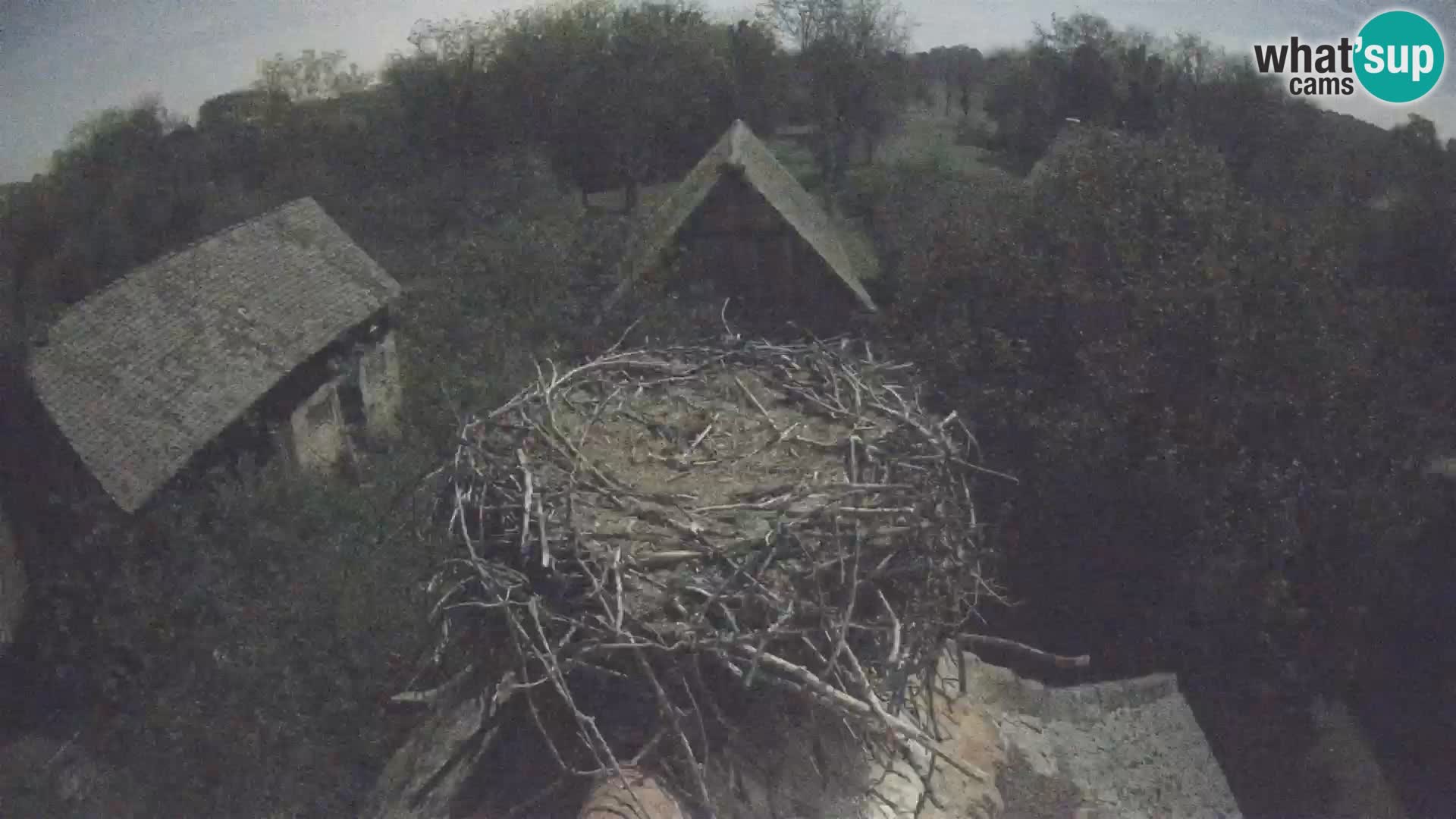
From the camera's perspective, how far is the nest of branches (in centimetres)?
348

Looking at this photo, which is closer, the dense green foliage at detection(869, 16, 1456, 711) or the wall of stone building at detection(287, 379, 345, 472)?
the dense green foliage at detection(869, 16, 1456, 711)

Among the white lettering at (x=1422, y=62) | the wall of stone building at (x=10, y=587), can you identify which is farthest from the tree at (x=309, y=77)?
the white lettering at (x=1422, y=62)

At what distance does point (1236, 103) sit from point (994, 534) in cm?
567

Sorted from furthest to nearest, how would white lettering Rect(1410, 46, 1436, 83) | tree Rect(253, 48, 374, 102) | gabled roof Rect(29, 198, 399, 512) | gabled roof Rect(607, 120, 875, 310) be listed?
gabled roof Rect(607, 120, 875, 310), gabled roof Rect(29, 198, 399, 512), tree Rect(253, 48, 374, 102), white lettering Rect(1410, 46, 1436, 83)

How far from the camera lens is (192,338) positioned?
34.2 feet

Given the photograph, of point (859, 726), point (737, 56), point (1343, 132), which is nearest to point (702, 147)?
point (737, 56)

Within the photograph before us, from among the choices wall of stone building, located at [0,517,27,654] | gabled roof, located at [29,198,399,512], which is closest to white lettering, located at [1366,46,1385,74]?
gabled roof, located at [29,198,399,512]

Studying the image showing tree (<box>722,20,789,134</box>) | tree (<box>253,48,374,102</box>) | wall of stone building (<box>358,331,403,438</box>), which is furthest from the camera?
tree (<box>722,20,789,134</box>)

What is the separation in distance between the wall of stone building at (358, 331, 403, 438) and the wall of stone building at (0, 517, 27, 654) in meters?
3.54

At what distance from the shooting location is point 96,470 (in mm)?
9008

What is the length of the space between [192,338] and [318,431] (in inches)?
61.7

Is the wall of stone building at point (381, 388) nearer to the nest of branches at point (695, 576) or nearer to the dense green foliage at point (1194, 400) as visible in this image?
the dense green foliage at point (1194, 400)

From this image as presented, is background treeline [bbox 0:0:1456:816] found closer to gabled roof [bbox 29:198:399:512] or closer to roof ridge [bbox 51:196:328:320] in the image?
roof ridge [bbox 51:196:328:320]

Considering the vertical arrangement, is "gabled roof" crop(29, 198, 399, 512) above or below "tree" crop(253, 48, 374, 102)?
below
